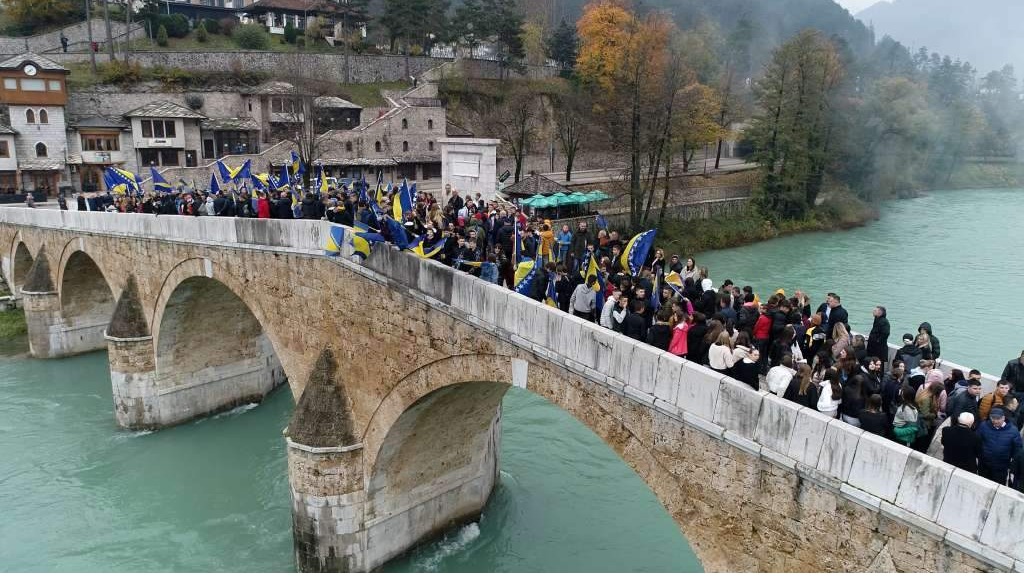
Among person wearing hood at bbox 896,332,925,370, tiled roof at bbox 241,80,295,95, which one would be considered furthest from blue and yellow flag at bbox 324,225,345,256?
tiled roof at bbox 241,80,295,95

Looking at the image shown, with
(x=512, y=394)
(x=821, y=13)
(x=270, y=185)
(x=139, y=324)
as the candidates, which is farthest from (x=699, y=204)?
(x=821, y=13)

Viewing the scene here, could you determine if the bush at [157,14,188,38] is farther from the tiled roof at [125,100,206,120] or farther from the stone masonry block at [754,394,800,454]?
the stone masonry block at [754,394,800,454]

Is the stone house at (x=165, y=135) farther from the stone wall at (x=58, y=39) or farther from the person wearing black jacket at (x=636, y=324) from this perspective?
the person wearing black jacket at (x=636, y=324)

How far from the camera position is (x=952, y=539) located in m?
4.84

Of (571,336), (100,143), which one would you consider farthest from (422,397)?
(100,143)

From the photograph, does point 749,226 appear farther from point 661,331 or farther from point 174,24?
point 174,24

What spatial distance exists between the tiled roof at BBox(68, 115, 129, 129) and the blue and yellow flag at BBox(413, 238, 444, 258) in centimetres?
2886

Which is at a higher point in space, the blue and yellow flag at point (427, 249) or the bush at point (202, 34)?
the bush at point (202, 34)

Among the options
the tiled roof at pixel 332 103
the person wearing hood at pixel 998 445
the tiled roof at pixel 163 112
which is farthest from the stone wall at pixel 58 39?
the person wearing hood at pixel 998 445

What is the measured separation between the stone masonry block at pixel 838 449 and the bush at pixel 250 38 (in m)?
46.7

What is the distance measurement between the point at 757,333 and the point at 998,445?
8.73ft

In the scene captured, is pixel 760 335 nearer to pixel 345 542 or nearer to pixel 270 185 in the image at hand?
pixel 345 542

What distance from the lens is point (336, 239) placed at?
35.2 feet

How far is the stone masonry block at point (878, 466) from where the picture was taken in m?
5.12
